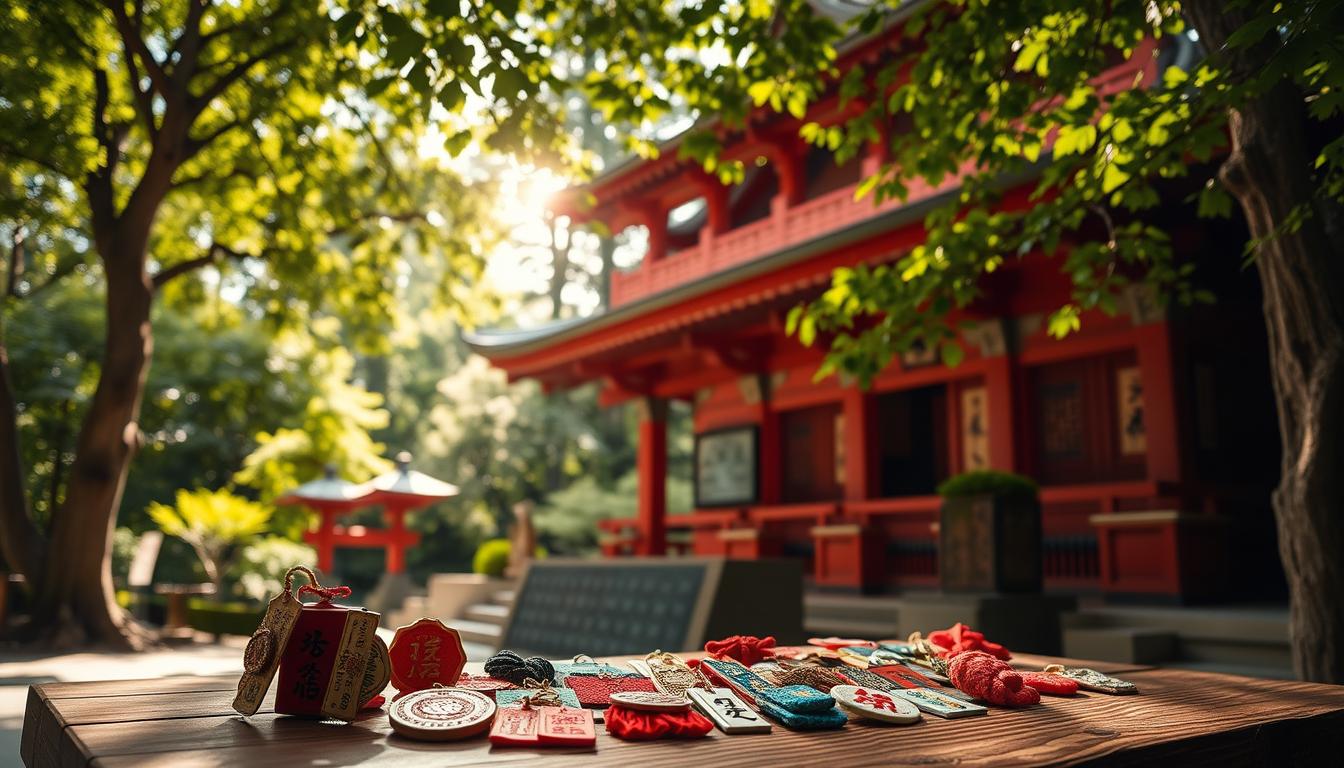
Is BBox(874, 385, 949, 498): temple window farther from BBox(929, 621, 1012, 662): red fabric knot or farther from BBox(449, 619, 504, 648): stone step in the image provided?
BBox(929, 621, 1012, 662): red fabric knot

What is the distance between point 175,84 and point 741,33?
7.18 m

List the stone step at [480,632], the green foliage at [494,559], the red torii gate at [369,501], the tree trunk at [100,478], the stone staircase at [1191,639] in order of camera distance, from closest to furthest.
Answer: the stone staircase at [1191,639] → the tree trunk at [100,478] → the stone step at [480,632] → the green foliage at [494,559] → the red torii gate at [369,501]

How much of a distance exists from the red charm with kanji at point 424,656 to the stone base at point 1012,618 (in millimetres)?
4899

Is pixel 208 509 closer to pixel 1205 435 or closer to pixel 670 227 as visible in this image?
pixel 670 227

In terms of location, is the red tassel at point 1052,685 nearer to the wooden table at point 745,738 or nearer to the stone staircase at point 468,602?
the wooden table at point 745,738

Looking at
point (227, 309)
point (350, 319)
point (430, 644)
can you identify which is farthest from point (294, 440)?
point (430, 644)

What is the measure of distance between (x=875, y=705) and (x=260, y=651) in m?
1.09

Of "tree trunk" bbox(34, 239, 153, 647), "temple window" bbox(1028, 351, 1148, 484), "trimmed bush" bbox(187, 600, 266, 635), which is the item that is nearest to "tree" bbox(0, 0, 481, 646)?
"tree trunk" bbox(34, 239, 153, 647)

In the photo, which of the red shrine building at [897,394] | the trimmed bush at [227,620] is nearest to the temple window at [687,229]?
the red shrine building at [897,394]

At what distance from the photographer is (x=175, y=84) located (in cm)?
935

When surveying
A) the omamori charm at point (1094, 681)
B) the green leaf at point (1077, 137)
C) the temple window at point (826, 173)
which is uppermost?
the temple window at point (826, 173)

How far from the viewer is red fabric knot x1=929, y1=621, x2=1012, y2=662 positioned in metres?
2.39

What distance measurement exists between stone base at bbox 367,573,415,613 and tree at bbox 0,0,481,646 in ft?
16.0

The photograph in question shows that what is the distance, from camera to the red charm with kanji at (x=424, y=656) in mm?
1813
